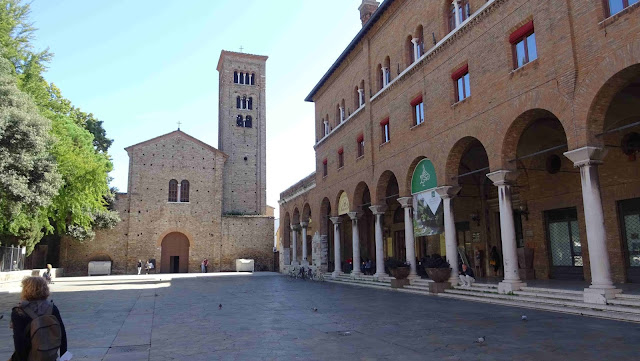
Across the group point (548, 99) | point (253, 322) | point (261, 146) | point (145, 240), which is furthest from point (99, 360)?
point (261, 146)

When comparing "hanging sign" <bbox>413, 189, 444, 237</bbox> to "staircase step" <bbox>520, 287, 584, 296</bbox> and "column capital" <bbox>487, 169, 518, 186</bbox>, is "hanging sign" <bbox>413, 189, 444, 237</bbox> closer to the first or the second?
"column capital" <bbox>487, 169, 518, 186</bbox>

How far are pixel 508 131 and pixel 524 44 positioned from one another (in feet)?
7.71

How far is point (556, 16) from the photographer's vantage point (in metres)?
10.7

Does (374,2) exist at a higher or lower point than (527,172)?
higher

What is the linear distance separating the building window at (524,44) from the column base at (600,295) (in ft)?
19.1

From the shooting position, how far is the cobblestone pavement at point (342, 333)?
20.1 feet

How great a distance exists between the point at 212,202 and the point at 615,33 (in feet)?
118

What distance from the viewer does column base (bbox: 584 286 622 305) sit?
9.16 meters

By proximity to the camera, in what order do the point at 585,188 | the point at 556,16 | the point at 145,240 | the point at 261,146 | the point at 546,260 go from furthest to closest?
the point at 261,146
the point at 145,240
the point at 546,260
the point at 556,16
the point at 585,188

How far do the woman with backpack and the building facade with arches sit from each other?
381 inches

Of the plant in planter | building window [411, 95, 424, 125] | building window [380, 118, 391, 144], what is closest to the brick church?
building window [380, 118, 391, 144]

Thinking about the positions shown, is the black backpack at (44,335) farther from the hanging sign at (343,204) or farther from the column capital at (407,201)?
the hanging sign at (343,204)

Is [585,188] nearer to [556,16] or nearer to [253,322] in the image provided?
[556,16]

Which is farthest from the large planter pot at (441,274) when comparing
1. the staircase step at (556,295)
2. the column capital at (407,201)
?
the column capital at (407,201)
